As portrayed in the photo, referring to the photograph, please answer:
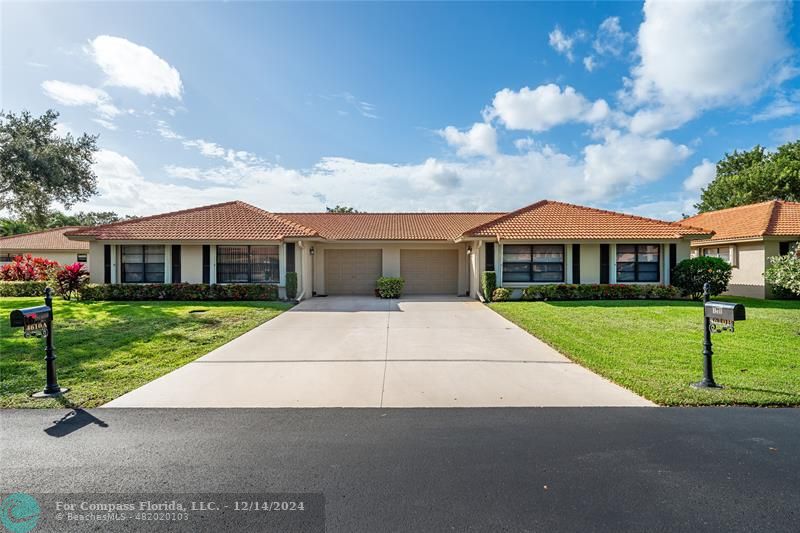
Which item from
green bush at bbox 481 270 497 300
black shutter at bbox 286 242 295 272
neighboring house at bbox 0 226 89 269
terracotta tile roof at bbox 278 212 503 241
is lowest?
green bush at bbox 481 270 497 300

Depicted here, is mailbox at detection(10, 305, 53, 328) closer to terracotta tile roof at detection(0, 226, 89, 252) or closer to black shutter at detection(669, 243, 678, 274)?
black shutter at detection(669, 243, 678, 274)

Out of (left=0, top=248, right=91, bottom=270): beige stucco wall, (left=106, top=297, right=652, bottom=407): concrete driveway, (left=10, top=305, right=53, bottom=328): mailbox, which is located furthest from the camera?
(left=0, top=248, right=91, bottom=270): beige stucco wall

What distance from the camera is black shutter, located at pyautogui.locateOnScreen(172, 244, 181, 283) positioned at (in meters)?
17.3

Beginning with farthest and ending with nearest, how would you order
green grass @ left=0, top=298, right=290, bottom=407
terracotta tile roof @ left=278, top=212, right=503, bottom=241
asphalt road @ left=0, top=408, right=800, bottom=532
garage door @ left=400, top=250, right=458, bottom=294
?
1. garage door @ left=400, top=250, right=458, bottom=294
2. terracotta tile roof @ left=278, top=212, right=503, bottom=241
3. green grass @ left=0, top=298, right=290, bottom=407
4. asphalt road @ left=0, top=408, right=800, bottom=532

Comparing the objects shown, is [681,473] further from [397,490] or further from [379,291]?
[379,291]

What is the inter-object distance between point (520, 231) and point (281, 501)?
15676mm

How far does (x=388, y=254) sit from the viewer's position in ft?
65.9

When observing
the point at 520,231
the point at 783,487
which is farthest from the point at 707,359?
the point at 520,231

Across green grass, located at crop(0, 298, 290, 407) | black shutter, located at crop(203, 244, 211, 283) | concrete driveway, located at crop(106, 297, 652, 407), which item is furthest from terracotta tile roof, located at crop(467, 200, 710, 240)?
black shutter, located at crop(203, 244, 211, 283)

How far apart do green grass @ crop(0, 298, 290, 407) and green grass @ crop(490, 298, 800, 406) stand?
24.2 ft

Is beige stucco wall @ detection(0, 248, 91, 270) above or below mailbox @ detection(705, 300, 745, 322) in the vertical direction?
above

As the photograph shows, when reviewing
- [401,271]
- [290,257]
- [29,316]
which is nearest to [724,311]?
[29,316]

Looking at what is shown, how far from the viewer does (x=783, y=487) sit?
3180mm

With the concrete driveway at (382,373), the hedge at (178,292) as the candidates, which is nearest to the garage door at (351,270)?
the hedge at (178,292)
